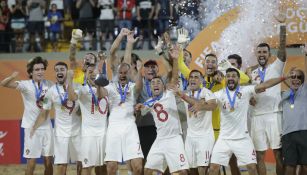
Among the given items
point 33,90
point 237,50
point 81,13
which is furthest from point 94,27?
point 33,90

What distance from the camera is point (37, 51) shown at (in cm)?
2105

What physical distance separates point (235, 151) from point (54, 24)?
943 centimetres

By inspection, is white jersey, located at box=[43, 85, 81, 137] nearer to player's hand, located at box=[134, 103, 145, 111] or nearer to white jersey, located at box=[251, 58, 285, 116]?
player's hand, located at box=[134, 103, 145, 111]

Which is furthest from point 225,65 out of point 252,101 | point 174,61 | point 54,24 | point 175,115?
point 54,24

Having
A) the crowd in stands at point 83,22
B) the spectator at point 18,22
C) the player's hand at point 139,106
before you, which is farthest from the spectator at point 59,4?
the player's hand at point 139,106

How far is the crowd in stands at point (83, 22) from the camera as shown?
20875 millimetres

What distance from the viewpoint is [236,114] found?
13.0m

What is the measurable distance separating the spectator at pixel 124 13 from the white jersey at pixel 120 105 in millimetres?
7299

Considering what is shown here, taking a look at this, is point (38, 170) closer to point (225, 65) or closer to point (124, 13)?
point (124, 13)

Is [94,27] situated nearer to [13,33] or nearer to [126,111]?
[13,33]

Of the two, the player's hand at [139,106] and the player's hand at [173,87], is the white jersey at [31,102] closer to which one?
the player's hand at [139,106]

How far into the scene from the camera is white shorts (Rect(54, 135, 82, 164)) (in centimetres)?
1391

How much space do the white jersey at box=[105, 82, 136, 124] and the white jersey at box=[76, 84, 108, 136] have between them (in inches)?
8.3

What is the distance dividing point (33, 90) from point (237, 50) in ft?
15.8
